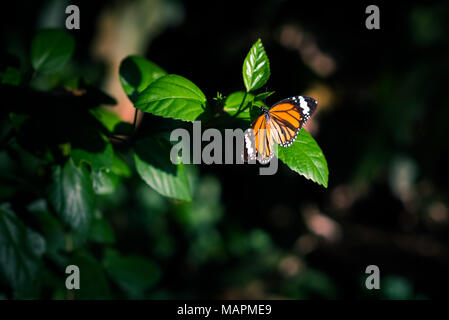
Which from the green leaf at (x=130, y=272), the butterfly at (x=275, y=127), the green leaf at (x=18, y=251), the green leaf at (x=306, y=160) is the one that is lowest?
the green leaf at (x=130, y=272)

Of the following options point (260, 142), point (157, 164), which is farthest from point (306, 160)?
point (157, 164)

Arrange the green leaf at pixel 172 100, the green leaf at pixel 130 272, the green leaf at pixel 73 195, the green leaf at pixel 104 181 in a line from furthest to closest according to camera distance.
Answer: the green leaf at pixel 130 272 < the green leaf at pixel 104 181 < the green leaf at pixel 73 195 < the green leaf at pixel 172 100

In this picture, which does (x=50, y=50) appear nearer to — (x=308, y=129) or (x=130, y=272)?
(x=130, y=272)

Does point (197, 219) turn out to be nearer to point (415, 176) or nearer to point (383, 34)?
point (415, 176)

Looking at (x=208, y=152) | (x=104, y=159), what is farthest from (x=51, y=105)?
(x=208, y=152)

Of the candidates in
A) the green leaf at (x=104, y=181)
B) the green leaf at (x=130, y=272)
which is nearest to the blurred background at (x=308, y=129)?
the green leaf at (x=130, y=272)

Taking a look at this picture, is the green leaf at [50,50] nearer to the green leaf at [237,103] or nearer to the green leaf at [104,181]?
the green leaf at [104,181]

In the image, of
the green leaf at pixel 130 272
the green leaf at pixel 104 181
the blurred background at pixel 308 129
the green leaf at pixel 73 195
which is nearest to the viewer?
the green leaf at pixel 73 195

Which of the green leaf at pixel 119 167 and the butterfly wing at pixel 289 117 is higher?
the butterfly wing at pixel 289 117
